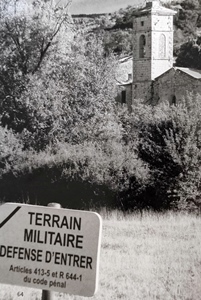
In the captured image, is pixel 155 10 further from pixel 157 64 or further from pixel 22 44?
pixel 22 44

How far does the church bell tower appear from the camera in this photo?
5.55ft

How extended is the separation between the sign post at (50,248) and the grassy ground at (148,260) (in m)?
0.35

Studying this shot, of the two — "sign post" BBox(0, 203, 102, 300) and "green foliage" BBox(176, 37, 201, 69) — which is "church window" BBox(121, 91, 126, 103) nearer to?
"green foliage" BBox(176, 37, 201, 69)

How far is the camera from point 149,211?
5.65 feet

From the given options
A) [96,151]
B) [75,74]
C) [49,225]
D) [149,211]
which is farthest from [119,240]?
[75,74]

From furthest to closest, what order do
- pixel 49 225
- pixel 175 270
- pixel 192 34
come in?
pixel 192 34 → pixel 175 270 → pixel 49 225

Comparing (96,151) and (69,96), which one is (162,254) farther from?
(69,96)

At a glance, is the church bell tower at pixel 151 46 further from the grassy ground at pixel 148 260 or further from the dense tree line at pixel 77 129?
the grassy ground at pixel 148 260

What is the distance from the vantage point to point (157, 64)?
66.7 inches

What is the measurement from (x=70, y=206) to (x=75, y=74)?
48 centimetres

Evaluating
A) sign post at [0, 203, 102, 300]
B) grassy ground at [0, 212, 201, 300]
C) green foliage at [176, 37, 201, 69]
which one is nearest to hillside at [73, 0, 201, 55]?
green foliage at [176, 37, 201, 69]

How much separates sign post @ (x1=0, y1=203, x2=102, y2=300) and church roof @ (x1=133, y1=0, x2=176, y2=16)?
748 mm

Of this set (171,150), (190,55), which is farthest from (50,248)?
(190,55)

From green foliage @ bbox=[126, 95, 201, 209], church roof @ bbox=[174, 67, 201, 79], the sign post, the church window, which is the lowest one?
the sign post
